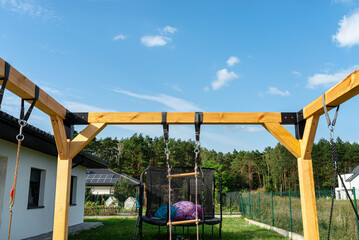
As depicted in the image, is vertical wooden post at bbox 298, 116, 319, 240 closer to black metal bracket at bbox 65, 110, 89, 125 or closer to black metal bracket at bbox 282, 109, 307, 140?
black metal bracket at bbox 282, 109, 307, 140

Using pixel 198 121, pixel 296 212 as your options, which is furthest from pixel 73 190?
pixel 198 121

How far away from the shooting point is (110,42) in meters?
7.02

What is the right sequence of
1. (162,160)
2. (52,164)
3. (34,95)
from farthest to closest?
(162,160), (52,164), (34,95)

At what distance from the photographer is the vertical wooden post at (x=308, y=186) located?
387 cm

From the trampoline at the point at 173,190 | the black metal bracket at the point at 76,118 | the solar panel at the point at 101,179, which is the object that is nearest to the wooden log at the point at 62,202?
the black metal bracket at the point at 76,118

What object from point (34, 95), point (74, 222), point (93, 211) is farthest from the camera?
point (93, 211)

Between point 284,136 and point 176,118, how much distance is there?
1501 mm

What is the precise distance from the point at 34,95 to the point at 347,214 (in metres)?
5.96

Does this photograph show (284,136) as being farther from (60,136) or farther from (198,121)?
(60,136)

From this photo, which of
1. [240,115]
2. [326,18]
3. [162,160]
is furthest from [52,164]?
[162,160]

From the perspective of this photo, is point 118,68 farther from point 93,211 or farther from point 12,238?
point 93,211

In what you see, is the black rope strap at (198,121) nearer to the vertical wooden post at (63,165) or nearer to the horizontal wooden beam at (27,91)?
the vertical wooden post at (63,165)

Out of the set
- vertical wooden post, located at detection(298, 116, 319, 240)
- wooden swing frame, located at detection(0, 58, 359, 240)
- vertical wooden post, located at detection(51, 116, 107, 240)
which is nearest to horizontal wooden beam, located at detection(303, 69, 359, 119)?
wooden swing frame, located at detection(0, 58, 359, 240)

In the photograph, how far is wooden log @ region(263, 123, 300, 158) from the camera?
160 inches
